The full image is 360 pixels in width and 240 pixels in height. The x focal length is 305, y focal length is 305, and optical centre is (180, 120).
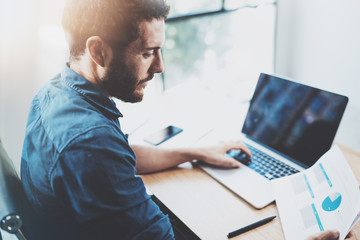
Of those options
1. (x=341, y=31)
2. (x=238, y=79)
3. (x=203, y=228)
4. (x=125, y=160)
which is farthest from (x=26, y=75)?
(x=341, y=31)

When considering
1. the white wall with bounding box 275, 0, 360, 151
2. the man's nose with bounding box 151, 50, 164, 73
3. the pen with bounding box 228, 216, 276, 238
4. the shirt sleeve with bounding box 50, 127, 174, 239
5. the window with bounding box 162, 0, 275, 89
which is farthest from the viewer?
the window with bounding box 162, 0, 275, 89

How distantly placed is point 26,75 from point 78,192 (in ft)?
2.90

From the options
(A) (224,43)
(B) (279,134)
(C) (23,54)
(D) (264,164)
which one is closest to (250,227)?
(D) (264,164)

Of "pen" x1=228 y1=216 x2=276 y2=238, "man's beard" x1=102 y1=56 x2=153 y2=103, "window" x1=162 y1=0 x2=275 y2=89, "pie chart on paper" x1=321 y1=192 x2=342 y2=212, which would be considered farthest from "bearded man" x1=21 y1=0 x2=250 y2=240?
"window" x1=162 y1=0 x2=275 y2=89

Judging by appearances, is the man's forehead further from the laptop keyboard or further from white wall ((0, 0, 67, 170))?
white wall ((0, 0, 67, 170))

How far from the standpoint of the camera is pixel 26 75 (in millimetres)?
1341

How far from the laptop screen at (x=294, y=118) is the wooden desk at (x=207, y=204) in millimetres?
168

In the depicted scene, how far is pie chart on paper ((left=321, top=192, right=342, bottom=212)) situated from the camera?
2.52 ft

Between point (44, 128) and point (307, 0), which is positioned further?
point (307, 0)

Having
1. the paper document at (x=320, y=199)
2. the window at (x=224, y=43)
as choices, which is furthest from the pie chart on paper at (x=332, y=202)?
the window at (x=224, y=43)

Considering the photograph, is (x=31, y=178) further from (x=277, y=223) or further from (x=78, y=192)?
(x=277, y=223)

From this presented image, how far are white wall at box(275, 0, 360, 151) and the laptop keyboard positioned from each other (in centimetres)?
144

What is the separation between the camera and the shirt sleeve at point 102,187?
0.67 metres

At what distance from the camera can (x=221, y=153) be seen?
1083 millimetres
